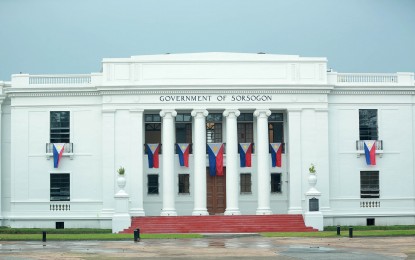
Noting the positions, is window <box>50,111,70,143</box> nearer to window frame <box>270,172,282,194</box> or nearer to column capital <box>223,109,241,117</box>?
column capital <box>223,109,241,117</box>

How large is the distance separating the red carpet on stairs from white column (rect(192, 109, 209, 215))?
2295mm

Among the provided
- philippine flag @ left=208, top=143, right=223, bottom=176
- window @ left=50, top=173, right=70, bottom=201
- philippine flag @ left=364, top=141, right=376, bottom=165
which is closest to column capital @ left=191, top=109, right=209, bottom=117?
philippine flag @ left=208, top=143, right=223, bottom=176

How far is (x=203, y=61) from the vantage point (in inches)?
Answer: 2822

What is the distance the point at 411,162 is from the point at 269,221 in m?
13.1

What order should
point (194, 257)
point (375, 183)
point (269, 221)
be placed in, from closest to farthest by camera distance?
point (194, 257) → point (269, 221) → point (375, 183)

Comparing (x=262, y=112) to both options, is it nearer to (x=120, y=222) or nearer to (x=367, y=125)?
(x=367, y=125)

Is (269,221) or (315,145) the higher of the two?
(315,145)

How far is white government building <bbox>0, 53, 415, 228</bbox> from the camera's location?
70812 millimetres

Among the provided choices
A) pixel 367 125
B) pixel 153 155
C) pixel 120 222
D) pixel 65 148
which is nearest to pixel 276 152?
pixel 367 125

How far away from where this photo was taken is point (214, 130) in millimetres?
73688

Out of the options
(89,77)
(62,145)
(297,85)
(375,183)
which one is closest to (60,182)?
(62,145)

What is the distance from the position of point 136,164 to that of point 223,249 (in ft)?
74.0

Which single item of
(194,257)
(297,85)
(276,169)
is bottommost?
(194,257)

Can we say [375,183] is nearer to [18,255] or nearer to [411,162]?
[411,162]
